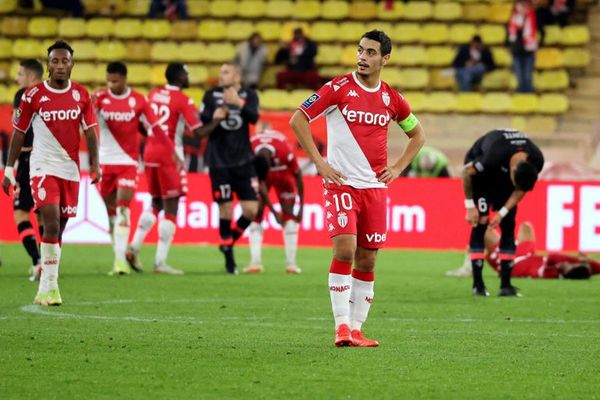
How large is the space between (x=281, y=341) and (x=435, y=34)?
66.8ft

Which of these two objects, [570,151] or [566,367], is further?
[570,151]

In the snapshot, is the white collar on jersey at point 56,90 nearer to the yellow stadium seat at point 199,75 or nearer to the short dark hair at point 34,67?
the short dark hair at point 34,67

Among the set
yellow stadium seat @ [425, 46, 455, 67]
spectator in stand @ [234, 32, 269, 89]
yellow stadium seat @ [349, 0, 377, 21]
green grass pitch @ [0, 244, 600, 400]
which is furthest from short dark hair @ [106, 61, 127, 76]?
yellow stadium seat @ [349, 0, 377, 21]

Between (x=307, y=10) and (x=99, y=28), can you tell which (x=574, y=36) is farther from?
(x=99, y=28)

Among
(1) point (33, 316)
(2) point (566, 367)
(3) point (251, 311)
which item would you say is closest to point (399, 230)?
(3) point (251, 311)

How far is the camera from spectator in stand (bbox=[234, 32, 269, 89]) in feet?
93.1

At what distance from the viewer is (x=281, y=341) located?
9.81 meters

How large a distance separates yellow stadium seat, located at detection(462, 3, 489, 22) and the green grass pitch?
1433 cm

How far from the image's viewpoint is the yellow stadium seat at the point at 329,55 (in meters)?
29.0

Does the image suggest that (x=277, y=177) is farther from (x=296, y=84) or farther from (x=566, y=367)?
(x=296, y=84)

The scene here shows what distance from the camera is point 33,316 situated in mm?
11172

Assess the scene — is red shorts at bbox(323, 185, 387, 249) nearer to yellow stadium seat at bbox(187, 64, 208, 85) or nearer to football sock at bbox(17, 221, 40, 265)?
football sock at bbox(17, 221, 40, 265)

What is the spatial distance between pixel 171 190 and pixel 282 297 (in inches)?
146

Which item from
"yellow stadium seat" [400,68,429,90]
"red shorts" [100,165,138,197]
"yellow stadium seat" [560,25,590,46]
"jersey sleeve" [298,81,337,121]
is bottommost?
"red shorts" [100,165,138,197]
